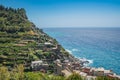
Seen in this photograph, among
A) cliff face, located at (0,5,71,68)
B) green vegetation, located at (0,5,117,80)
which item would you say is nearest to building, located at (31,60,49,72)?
green vegetation, located at (0,5,117,80)

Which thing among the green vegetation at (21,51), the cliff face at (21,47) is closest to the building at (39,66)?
the green vegetation at (21,51)

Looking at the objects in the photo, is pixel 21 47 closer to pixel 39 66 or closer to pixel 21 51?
pixel 21 51

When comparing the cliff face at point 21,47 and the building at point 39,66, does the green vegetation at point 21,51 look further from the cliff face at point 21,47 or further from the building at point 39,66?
the building at point 39,66

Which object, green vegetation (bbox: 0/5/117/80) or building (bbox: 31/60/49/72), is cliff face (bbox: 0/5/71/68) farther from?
building (bbox: 31/60/49/72)

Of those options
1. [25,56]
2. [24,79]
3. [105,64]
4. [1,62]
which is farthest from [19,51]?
[105,64]

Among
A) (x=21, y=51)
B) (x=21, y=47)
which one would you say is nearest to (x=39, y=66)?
(x=21, y=51)

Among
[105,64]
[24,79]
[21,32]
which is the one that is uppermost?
[21,32]

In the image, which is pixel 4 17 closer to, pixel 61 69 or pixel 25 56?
pixel 25 56

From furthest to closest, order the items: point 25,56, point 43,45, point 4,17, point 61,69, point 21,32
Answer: point 4,17, point 21,32, point 43,45, point 25,56, point 61,69
